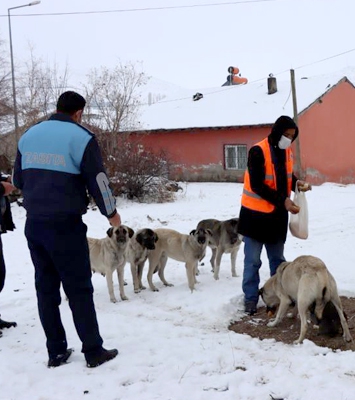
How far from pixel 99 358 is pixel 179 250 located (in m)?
3.29

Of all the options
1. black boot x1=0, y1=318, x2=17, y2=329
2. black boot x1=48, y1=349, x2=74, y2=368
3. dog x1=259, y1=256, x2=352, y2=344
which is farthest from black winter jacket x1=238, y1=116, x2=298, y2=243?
black boot x1=0, y1=318, x2=17, y2=329

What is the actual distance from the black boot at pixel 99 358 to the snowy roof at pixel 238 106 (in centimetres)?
2090

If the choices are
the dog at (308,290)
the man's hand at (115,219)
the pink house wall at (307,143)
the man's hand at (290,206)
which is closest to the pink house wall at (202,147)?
the pink house wall at (307,143)

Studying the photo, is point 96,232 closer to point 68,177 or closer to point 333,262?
point 333,262

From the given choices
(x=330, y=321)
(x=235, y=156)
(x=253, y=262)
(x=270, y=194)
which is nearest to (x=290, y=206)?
(x=270, y=194)

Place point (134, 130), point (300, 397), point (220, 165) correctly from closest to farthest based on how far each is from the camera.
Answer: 1. point (300, 397)
2. point (134, 130)
3. point (220, 165)

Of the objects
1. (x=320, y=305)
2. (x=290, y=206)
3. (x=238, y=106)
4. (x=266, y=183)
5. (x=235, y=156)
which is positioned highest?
(x=238, y=106)

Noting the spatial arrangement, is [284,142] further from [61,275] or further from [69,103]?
[61,275]

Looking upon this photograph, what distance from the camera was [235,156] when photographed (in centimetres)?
2603

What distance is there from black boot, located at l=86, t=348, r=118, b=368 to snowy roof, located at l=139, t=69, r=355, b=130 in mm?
20896

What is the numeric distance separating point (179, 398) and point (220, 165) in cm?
2326

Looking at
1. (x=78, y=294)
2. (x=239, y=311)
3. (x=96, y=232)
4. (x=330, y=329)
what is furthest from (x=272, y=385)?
(x=96, y=232)

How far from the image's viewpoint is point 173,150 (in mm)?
27906

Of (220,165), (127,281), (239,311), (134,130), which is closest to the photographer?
(239,311)
